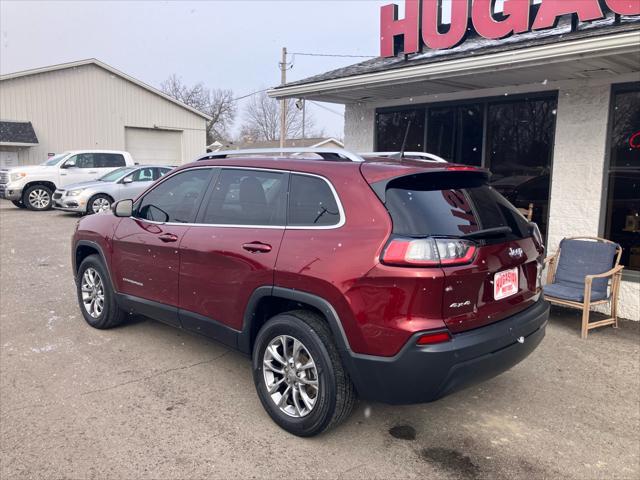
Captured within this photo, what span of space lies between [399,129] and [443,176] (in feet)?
17.6

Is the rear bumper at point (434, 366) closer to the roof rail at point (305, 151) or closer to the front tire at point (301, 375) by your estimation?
the front tire at point (301, 375)

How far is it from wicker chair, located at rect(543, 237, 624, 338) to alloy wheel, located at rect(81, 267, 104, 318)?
15.1ft

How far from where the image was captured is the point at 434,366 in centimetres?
266

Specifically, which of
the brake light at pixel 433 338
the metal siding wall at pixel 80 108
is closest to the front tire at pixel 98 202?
the metal siding wall at pixel 80 108

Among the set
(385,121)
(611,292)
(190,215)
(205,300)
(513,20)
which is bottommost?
(611,292)

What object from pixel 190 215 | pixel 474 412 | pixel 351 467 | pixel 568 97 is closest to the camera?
pixel 351 467

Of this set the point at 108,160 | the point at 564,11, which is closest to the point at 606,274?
the point at 564,11

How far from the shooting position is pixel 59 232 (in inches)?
456

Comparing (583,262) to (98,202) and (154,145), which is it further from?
(154,145)

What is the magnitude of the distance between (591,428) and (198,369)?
116 inches

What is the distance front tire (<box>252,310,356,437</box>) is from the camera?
2953mm

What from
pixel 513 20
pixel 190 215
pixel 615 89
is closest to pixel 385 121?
pixel 513 20

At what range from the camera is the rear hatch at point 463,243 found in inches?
107

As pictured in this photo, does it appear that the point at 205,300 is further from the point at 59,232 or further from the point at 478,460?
the point at 59,232
